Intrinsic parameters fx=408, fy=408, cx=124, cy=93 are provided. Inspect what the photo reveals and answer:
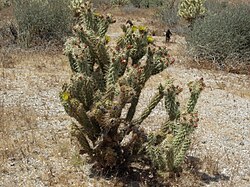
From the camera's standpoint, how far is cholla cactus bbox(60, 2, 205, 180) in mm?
4020

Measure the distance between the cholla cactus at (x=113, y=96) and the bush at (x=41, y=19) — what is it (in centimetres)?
684

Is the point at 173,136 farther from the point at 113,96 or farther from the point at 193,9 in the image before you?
the point at 193,9

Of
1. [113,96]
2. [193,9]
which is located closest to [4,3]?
[193,9]

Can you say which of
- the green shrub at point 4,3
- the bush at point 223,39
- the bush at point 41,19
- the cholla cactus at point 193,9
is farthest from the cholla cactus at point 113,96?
the green shrub at point 4,3

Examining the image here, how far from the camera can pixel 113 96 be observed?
4.12 metres

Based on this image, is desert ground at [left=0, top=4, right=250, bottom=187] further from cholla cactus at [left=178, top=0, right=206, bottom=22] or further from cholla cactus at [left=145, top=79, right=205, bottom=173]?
cholla cactus at [left=178, top=0, right=206, bottom=22]

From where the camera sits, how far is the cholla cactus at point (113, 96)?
13.2 feet

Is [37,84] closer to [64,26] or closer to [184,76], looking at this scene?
[184,76]

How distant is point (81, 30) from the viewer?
4.27m

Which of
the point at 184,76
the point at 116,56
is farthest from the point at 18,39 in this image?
the point at 116,56

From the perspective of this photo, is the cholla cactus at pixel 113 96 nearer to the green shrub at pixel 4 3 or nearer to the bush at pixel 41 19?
the bush at pixel 41 19

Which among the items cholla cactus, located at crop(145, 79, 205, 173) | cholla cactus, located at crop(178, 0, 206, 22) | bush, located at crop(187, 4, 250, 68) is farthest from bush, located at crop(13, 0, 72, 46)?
cholla cactus, located at crop(145, 79, 205, 173)

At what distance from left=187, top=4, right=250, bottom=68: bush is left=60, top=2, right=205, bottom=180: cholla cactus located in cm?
600

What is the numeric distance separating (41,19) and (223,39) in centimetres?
493
